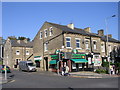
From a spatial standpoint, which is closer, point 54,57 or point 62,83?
point 62,83

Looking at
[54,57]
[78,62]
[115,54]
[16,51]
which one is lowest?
[78,62]

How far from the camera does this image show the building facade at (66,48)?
1113 inches

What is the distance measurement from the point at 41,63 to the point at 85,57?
31.1 ft

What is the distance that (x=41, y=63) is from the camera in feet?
111

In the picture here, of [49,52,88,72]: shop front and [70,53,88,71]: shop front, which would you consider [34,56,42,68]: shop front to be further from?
[70,53,88,71]: shop front

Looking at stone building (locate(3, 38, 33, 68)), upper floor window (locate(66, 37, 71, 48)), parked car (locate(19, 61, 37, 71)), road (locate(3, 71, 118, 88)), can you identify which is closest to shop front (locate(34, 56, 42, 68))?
parked car (locate(19, 61, 37, 71))

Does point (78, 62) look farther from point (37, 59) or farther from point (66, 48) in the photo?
point (37, 59)

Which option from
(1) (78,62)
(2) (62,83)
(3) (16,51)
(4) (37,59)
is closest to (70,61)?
(1) (78,62)

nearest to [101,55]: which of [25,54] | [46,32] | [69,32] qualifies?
[69,32]

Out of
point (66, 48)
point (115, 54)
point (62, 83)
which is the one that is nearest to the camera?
point (62, 83)

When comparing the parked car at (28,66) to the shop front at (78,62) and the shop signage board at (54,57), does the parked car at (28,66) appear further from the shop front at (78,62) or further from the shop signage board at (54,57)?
the shop front at (78,62)

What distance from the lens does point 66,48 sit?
92.8 feet

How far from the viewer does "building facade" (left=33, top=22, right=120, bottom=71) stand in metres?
28.3

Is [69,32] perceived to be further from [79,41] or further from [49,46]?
[49,46]
